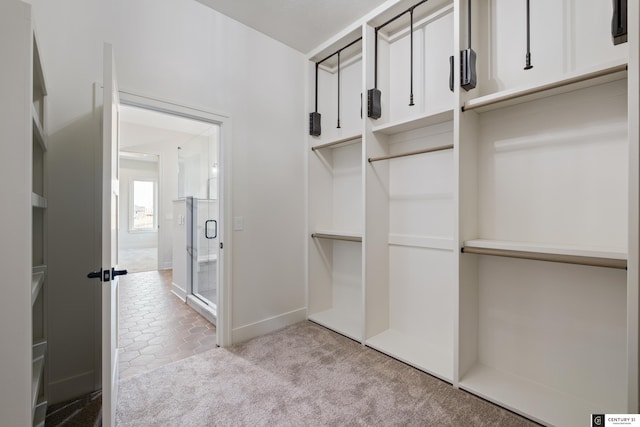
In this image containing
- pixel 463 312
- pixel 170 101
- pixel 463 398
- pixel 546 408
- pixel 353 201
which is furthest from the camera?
pixel 353 201

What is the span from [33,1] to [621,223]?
3717mm

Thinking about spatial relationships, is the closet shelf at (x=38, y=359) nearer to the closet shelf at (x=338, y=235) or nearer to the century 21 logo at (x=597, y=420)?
the closet shelf at (x=338, y=235)

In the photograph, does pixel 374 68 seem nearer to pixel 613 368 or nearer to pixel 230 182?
pixel 230 182

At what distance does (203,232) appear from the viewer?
419 cm

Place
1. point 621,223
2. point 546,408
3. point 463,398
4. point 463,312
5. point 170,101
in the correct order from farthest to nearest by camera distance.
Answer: point 170,101 → point 463,312 → point 463,398 → point 546,408 → point 621,223

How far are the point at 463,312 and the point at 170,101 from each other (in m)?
2.71

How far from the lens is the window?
9297 mm

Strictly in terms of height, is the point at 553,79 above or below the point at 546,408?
above

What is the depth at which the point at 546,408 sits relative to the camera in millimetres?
1722

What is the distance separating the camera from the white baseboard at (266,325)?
8.91ft

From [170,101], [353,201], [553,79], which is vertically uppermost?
[170,101]

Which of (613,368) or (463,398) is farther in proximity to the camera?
(463,398)

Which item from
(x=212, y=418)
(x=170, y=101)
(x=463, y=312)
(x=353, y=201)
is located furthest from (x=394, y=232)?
(x=170, y=101)

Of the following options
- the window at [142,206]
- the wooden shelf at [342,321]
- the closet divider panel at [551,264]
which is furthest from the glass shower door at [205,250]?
the window at [142,206]
